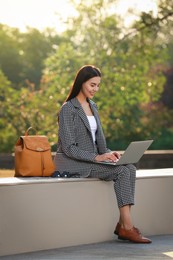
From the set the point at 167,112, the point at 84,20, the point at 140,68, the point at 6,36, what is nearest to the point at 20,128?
the point at 140,68

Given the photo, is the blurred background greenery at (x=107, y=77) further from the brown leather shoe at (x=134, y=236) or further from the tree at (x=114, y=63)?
the brown leather shoe at (x=134, y=236)

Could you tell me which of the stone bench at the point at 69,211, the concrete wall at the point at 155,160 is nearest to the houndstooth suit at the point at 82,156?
the stone bench at the point at 69,211

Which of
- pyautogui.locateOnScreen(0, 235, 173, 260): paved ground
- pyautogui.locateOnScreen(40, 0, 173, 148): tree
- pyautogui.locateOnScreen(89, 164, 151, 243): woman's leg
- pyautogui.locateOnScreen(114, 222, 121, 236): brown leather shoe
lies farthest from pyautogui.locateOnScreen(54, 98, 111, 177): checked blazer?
pyautogui.locateOnScreen(40, 0, 173, 148): tree

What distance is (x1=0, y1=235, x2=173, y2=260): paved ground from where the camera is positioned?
6.21 meters

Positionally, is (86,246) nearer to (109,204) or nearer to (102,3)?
(109,204)

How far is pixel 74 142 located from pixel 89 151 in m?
0.16

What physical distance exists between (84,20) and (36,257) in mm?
17802

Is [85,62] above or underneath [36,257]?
above

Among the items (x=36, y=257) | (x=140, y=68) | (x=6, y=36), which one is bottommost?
(x=36, y=257)

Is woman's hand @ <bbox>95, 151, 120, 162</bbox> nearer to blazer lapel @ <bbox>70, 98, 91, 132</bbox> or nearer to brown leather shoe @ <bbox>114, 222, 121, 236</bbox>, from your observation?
blazer lapel @ <bbox>70, 98, 91, 132</bbox>

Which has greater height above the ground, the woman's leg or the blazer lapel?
the blazer lapel

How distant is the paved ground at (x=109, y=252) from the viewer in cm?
621

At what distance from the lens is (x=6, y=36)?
5309 cm

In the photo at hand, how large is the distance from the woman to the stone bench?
146mm
